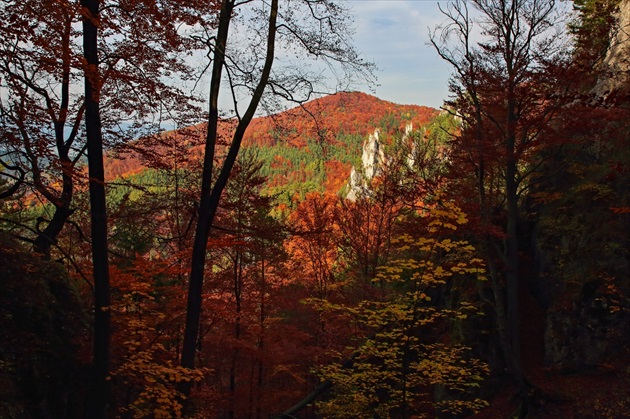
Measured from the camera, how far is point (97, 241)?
19.1ft

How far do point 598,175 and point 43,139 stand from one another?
12867 millimetres

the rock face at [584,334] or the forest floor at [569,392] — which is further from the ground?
the rock face at [584,334]

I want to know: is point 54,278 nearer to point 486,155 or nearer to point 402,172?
point 486,155

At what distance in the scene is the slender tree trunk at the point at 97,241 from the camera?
5.61m

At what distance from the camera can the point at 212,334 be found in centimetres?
1349

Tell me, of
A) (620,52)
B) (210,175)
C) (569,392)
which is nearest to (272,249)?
(210,175)

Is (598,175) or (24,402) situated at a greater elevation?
(598,175)

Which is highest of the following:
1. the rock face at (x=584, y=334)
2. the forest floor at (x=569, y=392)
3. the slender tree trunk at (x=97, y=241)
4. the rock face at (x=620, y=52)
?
the rock face at (x=620, y=52)

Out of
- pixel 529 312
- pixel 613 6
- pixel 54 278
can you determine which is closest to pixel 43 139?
pixel 54 278

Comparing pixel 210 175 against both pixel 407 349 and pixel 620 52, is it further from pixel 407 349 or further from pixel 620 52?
pixel 620 52

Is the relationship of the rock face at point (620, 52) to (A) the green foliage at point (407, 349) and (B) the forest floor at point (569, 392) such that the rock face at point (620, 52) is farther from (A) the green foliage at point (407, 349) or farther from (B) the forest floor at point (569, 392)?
(A) the green foliage at point (407, 349)

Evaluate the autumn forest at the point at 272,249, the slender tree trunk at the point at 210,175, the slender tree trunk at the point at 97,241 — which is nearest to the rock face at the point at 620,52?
the autumn forest at the point at 272,249

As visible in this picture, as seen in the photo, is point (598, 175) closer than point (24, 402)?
No

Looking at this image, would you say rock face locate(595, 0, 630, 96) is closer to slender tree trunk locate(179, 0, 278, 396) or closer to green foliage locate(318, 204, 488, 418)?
green foliage locate(318, 204, 488, 418)
